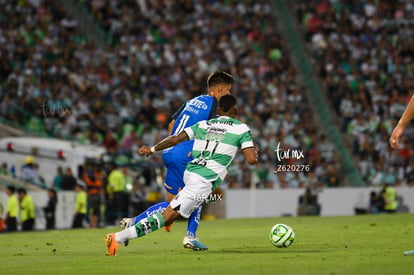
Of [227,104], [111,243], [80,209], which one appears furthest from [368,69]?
[111,243]

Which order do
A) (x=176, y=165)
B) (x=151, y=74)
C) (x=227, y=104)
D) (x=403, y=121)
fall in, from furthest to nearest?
(x=151, y=74), (x=176, y=165), (x=227, y=104), (x=403, y=121)

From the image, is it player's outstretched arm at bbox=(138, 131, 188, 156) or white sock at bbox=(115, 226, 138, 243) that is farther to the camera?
player's outstretched arm at bbox=(138, 131, 188, 156)

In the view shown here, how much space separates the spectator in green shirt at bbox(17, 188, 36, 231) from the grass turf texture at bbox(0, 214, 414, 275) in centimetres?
859

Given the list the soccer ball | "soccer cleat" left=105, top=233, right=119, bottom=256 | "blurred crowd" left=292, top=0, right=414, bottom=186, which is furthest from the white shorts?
"blurred crowd" left=292, top=0, right=414, bottom=186

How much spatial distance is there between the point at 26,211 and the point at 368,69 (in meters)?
16.8

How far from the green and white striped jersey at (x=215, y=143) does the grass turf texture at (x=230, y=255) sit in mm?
1179

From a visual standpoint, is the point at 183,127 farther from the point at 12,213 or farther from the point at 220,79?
the point at 12,213

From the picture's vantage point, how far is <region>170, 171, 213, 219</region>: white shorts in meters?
13.2

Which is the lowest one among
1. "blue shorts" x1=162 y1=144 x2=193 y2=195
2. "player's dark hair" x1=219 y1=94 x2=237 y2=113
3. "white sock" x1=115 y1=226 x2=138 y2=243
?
"white sock" x1=115 y1=226 x2=138 y2=243

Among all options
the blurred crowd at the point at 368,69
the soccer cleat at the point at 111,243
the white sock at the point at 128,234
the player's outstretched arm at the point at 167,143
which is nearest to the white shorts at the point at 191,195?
the player's outstretched arm at the point at 167,143

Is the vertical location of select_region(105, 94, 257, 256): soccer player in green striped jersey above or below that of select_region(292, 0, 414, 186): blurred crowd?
below

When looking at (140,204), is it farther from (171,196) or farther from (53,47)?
(171,196)

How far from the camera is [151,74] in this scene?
126 ft

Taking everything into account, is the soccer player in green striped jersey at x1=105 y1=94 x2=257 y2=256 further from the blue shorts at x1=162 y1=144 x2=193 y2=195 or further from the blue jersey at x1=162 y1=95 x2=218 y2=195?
the blue shorts at x1=162 y1=144 x2=193 y2=195
